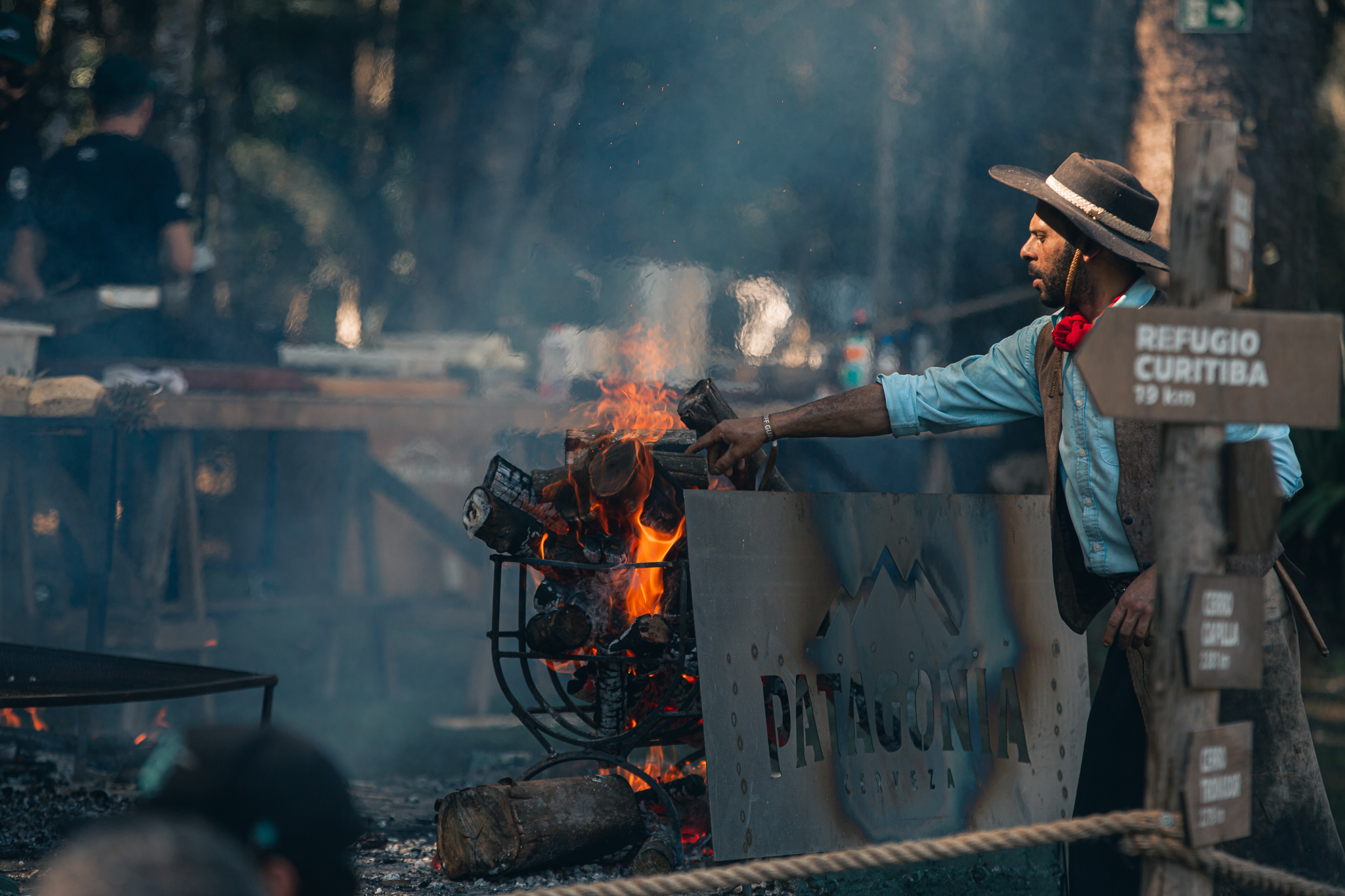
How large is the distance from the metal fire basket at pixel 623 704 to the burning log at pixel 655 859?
24 mm

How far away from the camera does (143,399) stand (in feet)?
18.1

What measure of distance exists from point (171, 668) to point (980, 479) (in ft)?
10.5

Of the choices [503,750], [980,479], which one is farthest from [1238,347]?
[503,750]

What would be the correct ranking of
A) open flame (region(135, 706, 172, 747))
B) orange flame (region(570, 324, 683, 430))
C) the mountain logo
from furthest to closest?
open flame (region(135, 706, 172, 747)) < orange flame (region(570, 324, 683, 430)) < the mountain logo

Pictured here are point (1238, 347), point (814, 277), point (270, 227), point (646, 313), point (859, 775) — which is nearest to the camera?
point (1238, 347)

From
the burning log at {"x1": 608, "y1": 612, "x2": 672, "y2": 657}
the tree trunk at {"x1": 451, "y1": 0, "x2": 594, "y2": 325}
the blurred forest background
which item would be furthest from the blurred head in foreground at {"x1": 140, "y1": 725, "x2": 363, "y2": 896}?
the tree trunk at {"x1": 451, "y1": 0, "x2": 594, "y2": 325}

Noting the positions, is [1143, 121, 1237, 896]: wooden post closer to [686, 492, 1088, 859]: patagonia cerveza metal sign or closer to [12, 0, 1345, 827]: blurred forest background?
[686, 492, 1088, 859]: patagonia cerveza metal sign

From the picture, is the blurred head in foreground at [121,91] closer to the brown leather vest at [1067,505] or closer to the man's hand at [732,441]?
the man's hand at [732,441]

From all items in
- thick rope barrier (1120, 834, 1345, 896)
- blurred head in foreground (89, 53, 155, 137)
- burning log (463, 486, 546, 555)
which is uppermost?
blurred head in foreground (89, 53, 155, 137)

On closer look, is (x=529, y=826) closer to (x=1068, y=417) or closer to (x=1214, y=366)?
(x=1068, y=417)

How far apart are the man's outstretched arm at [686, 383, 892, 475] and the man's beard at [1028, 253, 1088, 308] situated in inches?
20.9

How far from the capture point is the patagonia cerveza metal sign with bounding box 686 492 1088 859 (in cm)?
287

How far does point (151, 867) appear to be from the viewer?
1.21 meters

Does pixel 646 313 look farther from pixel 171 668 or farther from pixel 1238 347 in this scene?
pixel 1238 347
